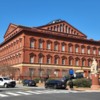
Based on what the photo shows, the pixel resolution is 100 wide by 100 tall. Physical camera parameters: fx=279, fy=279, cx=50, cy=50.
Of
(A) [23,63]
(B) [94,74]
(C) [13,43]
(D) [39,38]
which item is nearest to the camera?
(B) [94,74]

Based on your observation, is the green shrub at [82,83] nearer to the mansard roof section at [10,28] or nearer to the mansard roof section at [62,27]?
the mansard roof section at [62,27]

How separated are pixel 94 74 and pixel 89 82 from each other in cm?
205

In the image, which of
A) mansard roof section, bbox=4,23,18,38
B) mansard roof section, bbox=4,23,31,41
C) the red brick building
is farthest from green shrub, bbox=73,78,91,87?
mansard roof section, bbox=4,23,18,38

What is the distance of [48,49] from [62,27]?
13.0m

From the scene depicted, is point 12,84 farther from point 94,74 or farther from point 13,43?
point 13,43

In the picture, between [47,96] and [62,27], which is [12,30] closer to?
[62,27]

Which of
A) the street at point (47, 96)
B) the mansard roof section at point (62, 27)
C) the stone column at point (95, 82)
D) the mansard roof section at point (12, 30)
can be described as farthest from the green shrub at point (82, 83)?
the mansard roof section at point (62, 27)

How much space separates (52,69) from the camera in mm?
85562

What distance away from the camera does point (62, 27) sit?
9638cm

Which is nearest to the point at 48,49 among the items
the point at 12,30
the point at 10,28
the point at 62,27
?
the point at 62,27

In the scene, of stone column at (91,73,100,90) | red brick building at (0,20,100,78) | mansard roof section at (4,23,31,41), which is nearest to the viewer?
stone column at (91,73,100,90)

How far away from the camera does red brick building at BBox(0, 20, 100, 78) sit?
81812 millimetres

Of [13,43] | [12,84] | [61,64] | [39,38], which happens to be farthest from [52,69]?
[12,84]

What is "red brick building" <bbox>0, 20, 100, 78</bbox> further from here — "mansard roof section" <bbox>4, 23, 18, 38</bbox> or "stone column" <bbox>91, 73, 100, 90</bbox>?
"stone column" <bbox>91, 73, 100, 90</bbox>
